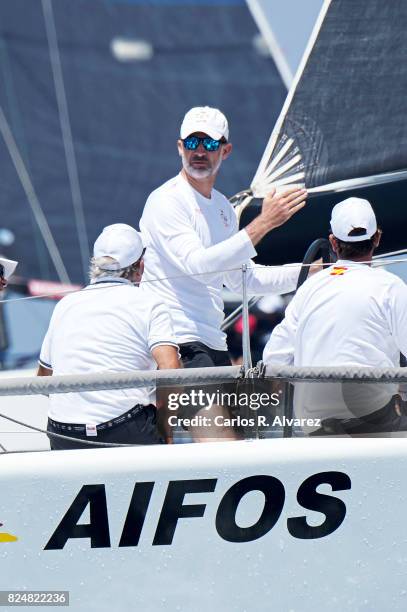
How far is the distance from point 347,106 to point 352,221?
1139mm

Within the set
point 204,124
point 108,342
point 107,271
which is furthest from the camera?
point 204,124

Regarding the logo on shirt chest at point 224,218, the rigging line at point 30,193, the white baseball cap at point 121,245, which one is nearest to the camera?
the white baseball cap at point 121,245

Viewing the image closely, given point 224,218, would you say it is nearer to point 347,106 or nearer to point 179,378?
point 347,106

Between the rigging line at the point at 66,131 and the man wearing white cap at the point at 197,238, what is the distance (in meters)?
3.96

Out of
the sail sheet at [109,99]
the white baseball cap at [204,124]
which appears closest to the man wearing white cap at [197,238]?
the white baseball cap at [204,124]

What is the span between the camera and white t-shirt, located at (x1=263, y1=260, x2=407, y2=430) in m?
3.80

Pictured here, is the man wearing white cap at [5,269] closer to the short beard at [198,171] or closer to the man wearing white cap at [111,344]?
the man wearing white cap at [111,344]

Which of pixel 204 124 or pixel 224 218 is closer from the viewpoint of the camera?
pixel 204 124

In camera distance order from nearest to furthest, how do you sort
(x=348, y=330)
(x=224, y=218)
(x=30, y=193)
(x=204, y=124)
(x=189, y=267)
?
(x=348, y=330), (x=189, y=267), (x=204, y=124), (x=224, y=218), (x=30, y=193)

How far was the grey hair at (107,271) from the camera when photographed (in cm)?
417

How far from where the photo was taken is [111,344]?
4.05 metres

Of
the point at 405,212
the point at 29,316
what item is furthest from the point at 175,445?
the point at 29,316

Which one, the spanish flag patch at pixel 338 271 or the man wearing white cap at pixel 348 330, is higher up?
the spanish flag patch at pixel 338 271

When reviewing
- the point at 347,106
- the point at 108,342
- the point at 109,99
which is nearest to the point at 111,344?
A: the point at 108,342
